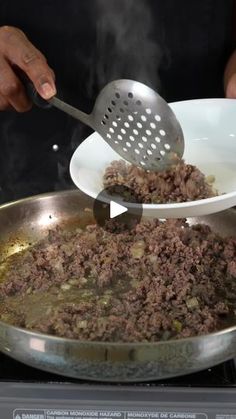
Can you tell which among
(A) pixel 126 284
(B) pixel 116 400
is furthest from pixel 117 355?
(A) pixel 126 284

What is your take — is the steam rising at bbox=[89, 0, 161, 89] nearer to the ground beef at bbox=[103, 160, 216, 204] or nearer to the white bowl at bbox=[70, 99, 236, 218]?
the white bowl at bbox=[70, 99, 236, 218]

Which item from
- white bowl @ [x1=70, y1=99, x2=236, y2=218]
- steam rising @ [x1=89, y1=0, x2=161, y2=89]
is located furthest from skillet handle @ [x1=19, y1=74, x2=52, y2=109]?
steam rising @ [x1=89, y1=0, x2=161, y2=89]

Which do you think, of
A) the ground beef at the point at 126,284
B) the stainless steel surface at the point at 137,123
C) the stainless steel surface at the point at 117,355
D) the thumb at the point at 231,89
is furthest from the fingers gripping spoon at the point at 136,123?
the stainless steel surface at the point at 117,355

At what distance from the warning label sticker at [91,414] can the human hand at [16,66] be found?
1.94 feet

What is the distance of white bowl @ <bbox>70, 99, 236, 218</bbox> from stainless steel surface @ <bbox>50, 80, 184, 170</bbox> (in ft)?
0.18

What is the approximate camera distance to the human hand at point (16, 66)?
4.05 ft

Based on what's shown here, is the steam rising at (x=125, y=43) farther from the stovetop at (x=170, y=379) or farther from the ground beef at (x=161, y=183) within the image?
the stovetop at (x=170, y=379)

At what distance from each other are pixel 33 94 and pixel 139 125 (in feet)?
0.72

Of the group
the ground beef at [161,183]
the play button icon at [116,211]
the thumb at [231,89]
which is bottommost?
the play button icon at [116,211]

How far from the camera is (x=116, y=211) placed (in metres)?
1.33

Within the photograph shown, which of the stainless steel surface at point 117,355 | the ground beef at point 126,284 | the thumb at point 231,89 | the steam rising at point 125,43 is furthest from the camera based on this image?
the steam rising at point 125,43

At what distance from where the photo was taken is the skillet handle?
3.89ft

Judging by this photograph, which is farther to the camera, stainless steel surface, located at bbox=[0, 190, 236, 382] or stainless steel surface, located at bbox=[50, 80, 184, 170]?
stainless steel surface, located at bbox=[50, 80, 184, 170]

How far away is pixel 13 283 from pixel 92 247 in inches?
7.1
